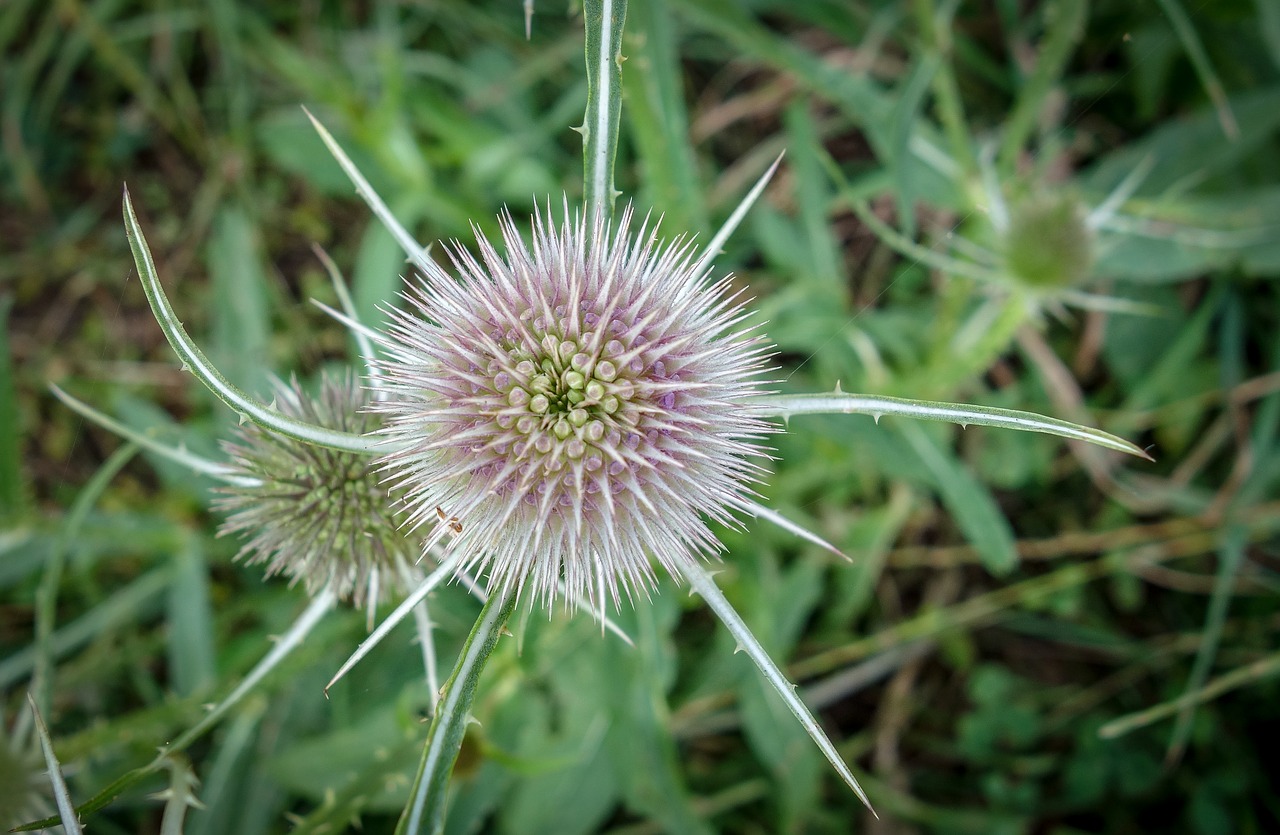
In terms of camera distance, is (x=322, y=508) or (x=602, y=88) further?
(x=322, y=508)

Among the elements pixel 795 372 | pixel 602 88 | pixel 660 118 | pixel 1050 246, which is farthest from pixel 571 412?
pixel 1050 246

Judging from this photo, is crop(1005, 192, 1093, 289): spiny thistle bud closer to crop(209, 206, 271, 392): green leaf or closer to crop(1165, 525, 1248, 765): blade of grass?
crop(1165, 525, 1248, 765): blade of grass

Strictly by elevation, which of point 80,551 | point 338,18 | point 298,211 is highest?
point 338,18

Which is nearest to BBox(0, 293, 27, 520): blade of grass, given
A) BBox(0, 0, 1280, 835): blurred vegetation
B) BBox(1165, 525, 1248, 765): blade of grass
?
BBox(0, 0, 1280, 835): blurred vegetation

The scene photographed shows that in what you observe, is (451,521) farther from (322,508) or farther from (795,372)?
(795,372)

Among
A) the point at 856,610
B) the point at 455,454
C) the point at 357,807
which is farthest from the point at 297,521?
the point at 856,610

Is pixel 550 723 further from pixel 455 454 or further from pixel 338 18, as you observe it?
pixel 338 18
